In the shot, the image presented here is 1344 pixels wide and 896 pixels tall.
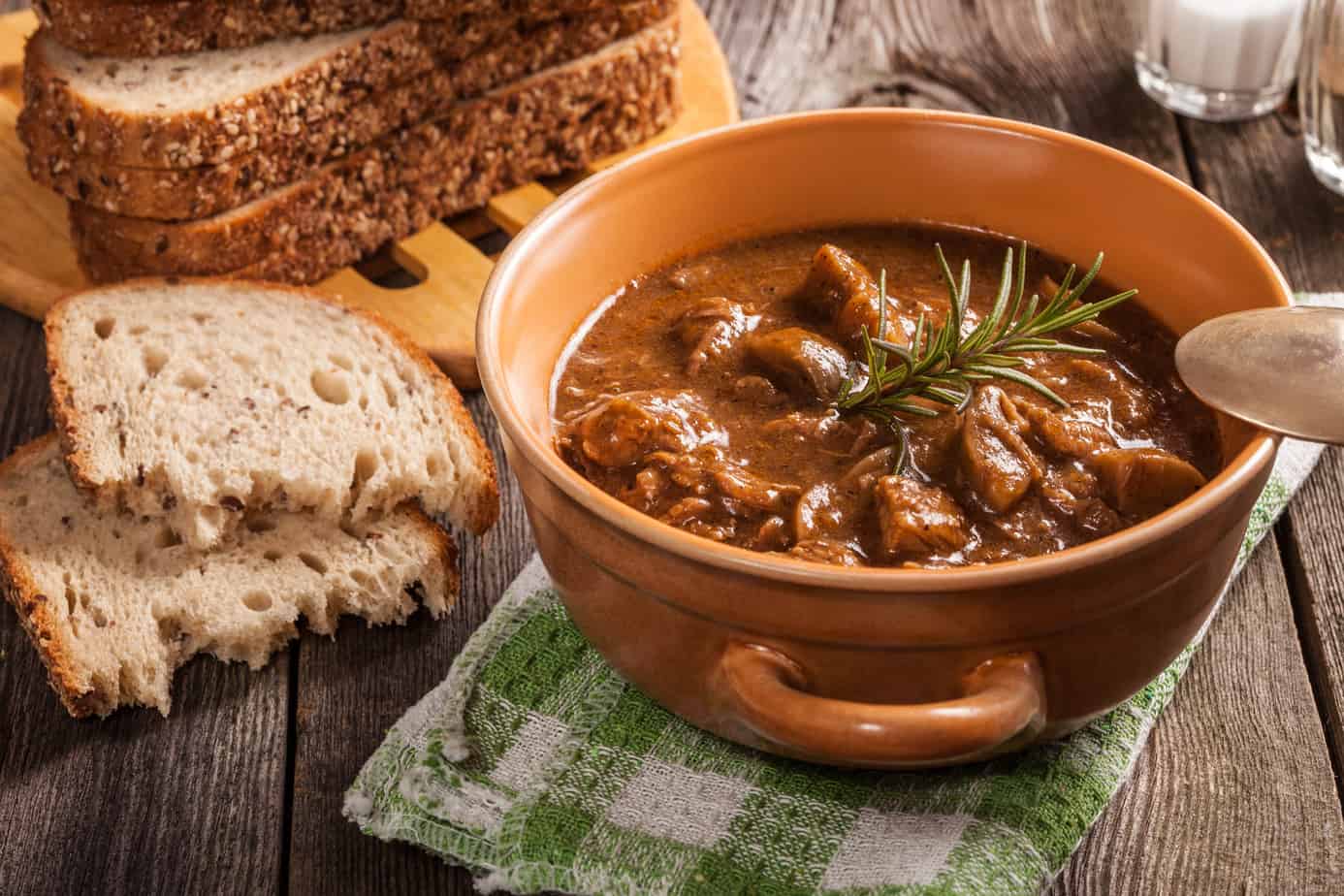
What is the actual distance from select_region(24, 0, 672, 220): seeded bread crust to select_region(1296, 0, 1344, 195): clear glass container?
154 centimetres

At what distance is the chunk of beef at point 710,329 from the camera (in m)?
2.40

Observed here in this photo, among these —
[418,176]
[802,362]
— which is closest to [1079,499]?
[802,362]

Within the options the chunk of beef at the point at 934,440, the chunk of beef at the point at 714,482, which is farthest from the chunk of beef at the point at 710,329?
the chunk of beef at the point at 934,440

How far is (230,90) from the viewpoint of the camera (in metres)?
3.31

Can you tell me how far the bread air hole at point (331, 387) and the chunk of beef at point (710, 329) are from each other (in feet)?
2.73

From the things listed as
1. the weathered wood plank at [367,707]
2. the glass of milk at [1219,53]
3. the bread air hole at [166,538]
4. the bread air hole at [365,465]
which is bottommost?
the weathered wood plank at [367,707]

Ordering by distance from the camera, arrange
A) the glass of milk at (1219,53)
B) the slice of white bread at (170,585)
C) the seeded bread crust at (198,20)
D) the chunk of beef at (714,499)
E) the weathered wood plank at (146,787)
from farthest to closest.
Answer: the glass of milk at (1219,53) < the seeded bread crust at (198,20) < the slice of white bread at (170,585) < the weathered wood plank at (146,787) < the chunk of beef at (714,499)

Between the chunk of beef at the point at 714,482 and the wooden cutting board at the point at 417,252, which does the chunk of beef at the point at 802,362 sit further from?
the wooden cutting board at the point at 417,252

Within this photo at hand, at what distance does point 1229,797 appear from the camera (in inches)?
89.0

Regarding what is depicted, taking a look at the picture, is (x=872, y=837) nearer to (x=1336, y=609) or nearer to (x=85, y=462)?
(x=1336, y=609)

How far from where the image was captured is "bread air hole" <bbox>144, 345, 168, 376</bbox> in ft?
10.0

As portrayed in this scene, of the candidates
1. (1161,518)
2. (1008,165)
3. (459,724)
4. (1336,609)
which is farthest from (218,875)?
(1336,609)

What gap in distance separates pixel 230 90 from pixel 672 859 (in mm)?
2030

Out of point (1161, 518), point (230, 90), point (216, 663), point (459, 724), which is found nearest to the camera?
point (1161, 518)
